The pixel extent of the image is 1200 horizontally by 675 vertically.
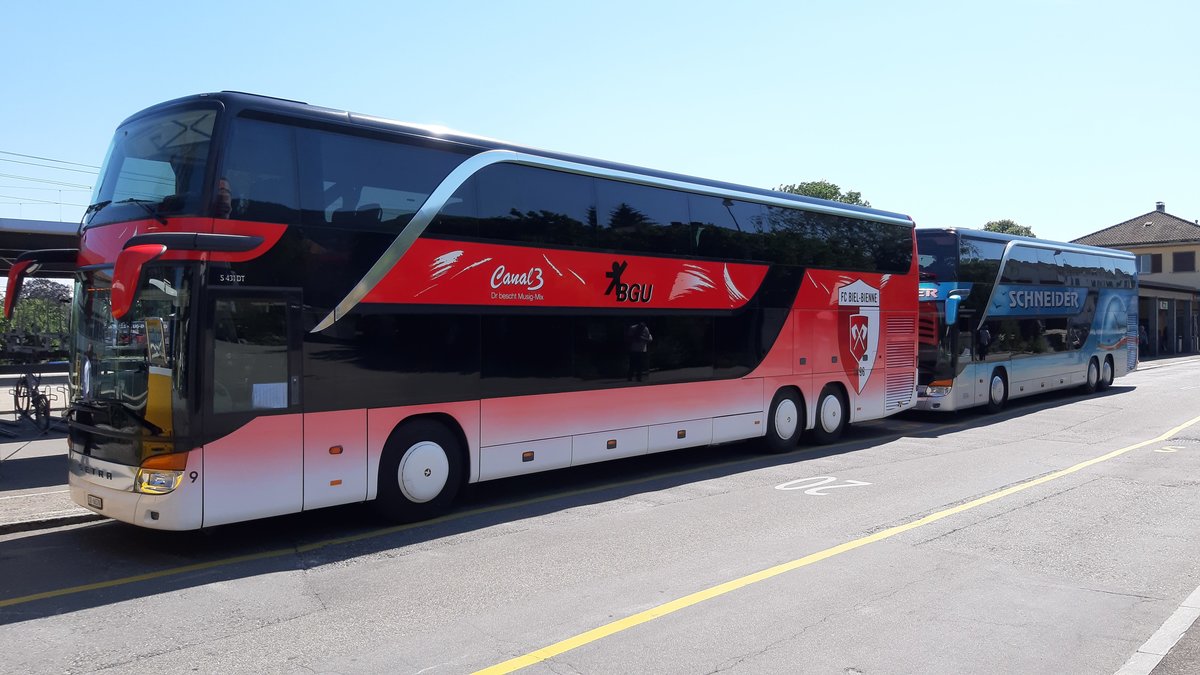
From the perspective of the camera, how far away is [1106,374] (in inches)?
1104

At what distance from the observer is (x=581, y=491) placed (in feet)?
37.7

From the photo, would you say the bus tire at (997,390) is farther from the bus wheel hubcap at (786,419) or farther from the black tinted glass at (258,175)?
the black tinted glass at (258,175)

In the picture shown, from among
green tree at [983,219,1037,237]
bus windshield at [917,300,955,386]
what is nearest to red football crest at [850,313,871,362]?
bus windshield at [917,300,955,386]

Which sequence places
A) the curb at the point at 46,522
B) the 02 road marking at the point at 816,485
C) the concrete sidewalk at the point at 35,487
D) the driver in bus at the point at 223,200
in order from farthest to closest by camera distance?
the 02 road marking at the point at 816,485, the concrete sidewalk at the point at 35,487, the curb at the point at 46,522, the driver in bus at the point at 223,200

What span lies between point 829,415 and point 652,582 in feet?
32.0

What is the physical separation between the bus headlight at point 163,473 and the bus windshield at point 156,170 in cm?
212

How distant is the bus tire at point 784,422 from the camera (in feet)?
48.6

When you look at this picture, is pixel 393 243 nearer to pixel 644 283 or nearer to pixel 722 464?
pixel 644 283

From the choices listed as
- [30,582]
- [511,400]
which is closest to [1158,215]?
[511,400]

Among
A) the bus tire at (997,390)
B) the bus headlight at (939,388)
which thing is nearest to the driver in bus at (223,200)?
the bus headlight at (939,388)

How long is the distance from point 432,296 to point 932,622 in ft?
19.1

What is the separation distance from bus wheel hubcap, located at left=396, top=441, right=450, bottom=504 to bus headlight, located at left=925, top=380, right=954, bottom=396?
13.6 m

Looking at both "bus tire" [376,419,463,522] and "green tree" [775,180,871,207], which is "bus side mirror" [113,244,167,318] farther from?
"green tree" [775,180,871,207]

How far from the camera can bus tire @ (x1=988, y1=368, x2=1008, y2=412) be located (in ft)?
69.8
